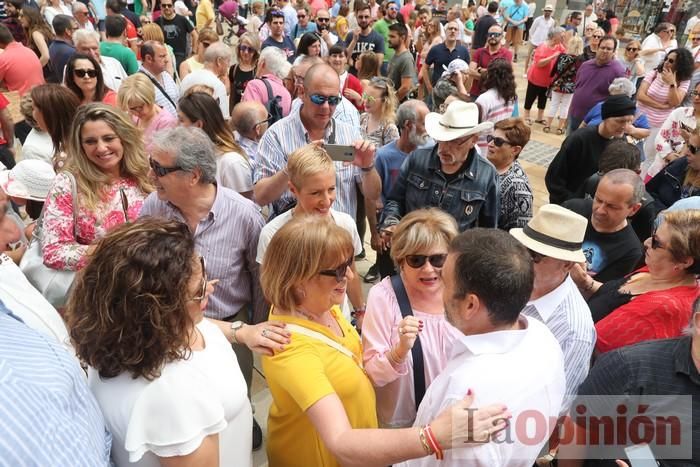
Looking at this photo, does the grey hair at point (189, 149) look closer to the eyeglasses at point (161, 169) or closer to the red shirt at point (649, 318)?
the eyeglasses at point (161, 169)

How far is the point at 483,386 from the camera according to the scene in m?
1.47

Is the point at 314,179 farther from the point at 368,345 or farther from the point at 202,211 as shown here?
the point at 368,345

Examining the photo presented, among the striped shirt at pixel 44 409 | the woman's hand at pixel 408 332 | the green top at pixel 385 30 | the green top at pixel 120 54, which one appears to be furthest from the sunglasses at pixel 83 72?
the green top at pixel 385 30

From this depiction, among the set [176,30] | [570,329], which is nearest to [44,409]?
[570,329]

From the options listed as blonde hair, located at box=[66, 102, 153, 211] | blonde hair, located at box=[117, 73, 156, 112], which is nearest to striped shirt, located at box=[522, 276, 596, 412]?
blonde hair, located at box=[66, 102, 153, 211]

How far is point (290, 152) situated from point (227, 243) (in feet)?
3.40

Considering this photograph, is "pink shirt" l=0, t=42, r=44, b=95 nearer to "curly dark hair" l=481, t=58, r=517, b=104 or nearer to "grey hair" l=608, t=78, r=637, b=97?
"curly dark hair" l=481, t=58, r=517, b=104

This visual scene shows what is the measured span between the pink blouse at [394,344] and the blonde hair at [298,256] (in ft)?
1.22

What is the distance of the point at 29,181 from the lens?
3086 millimetres

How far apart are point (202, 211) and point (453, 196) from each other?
1.64 m

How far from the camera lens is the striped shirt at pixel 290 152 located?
338 cm

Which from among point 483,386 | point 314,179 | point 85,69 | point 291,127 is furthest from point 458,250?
point 85,69

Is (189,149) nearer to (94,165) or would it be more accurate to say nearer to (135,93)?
(94,165)

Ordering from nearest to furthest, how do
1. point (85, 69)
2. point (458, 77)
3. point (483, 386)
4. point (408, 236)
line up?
point (483, 386) < point (408, 236) < point (85, 69) < point (458, 77)
